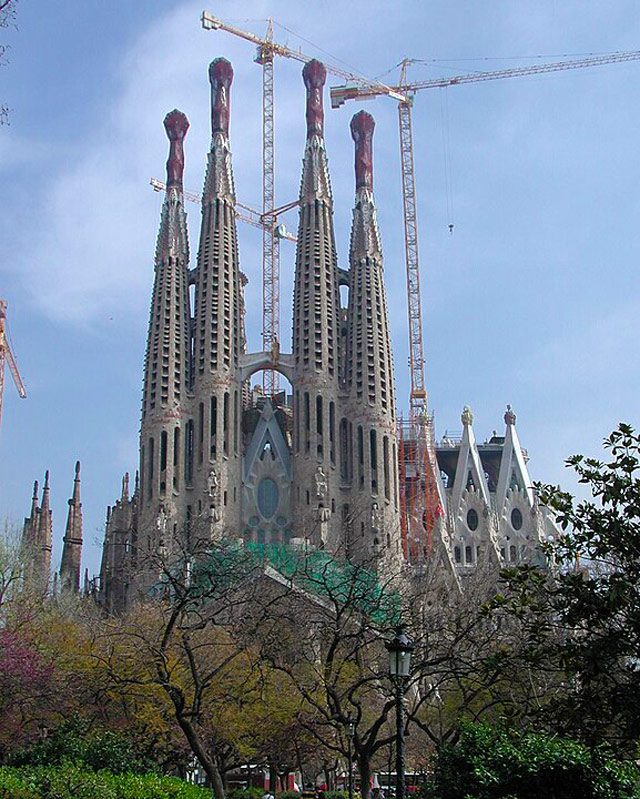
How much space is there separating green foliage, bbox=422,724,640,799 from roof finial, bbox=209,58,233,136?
247ft

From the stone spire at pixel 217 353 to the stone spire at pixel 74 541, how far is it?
21.8 m

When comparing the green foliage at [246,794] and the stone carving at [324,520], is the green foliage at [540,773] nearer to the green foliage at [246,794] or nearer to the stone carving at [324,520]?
the green foliage at [246,794]

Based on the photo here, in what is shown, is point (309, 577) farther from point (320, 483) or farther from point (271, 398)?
point (271, 398)

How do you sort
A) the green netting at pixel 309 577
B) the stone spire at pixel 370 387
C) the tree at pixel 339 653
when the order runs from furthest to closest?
the stone spire at pixel 370 387, the green netting at pixel 309 577, the tree at pixel 339 653

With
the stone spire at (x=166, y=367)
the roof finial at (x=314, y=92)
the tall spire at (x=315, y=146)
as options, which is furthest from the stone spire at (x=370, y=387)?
the stone spire at (x=166, y=367)

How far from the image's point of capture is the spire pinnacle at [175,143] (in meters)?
86.0

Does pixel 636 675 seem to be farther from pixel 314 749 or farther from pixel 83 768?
pixel 314 749

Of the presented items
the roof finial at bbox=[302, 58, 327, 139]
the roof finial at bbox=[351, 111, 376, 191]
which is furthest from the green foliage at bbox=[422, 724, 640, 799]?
the roof finial at bbox=[302, 58, 327, 139]

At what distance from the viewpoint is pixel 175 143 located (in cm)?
8706

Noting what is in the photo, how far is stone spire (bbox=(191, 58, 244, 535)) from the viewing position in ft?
256

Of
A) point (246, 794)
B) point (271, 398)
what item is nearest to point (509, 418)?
point (271, 398)

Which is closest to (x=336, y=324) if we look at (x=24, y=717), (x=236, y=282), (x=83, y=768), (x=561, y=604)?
(x=236, y=282)

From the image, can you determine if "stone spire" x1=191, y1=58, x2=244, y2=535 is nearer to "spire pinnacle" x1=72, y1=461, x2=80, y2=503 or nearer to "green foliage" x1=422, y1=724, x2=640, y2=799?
"spire pinnacle" x1=72, y1=461, x2=80, y2=503

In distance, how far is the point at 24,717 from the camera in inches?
1112
